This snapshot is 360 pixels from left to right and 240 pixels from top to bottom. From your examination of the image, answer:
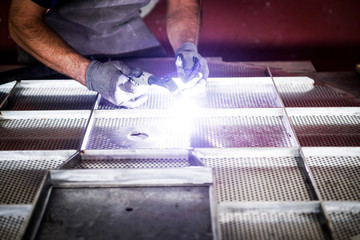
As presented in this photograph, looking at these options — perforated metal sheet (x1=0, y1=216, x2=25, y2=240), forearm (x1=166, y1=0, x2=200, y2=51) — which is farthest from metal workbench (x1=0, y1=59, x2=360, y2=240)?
forearm (x1=166, y1=0, x2=200, y2=51)

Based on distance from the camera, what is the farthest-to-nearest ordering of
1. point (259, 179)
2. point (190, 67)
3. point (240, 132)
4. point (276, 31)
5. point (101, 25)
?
point (276, 31) → point (101, 25) → point (190, 67) → point (240, 132) → point (259, 179)

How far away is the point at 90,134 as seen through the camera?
5.64 feet

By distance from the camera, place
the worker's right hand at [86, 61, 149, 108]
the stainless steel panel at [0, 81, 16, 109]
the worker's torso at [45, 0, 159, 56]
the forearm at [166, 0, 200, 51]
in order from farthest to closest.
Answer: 1. the forearm at [166, 0, 200, 51]
2. the worker's torso at [45, 0, 159, 56]
3. the stainless steel panel at [0, 81, 16, 109]
4. the worker's right hand at [86, 61, 149, 108]

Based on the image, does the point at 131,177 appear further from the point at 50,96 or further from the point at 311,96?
the point at 311,96

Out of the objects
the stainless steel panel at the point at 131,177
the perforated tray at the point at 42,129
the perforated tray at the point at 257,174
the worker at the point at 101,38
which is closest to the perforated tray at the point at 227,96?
the worker at the point at 101,38

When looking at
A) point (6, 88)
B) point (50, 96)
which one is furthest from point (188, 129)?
point (6, 88)

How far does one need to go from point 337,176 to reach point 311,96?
73cm

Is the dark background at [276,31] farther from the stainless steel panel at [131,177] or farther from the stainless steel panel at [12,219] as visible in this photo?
the stainless steel panel at [12,219]

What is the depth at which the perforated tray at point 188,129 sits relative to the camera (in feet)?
5.44

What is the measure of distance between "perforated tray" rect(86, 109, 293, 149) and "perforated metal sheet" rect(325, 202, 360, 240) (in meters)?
0.42

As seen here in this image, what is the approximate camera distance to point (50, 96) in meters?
2.04

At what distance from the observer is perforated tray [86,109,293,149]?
5.44ft

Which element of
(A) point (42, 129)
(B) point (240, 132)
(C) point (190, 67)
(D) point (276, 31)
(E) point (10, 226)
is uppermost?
(D) point (276, 31)

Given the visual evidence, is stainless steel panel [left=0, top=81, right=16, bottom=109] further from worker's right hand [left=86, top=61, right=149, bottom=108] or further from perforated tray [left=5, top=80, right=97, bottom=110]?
worker's right hand [left=86, top=61, right=149, bottom=108]
